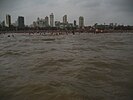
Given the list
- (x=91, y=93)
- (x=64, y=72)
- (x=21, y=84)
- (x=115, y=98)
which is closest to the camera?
(x=115, y=98)

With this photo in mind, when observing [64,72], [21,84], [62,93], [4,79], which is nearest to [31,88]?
[21,84]

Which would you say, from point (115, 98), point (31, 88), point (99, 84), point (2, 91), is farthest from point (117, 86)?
point (2, 91)

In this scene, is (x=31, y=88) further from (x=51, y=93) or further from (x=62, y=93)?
(x=62, y=93)

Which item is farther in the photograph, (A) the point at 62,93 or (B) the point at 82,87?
(B) the point at 82,87

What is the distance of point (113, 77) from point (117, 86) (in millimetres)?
1062

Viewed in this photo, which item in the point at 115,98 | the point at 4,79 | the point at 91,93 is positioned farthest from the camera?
the point at 4,79

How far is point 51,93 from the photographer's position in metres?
5.07

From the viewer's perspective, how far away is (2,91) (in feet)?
17.1

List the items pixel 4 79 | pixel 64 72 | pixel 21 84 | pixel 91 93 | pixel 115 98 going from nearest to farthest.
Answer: pixel 115 98, pixel 91 93, pixel 21 84, pixel 4 79, pixel 64 72

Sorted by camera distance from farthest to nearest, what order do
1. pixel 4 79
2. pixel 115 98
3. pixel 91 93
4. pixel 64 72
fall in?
1. pixel 64 72
2. pixel 4 79
3. pixel 91 93
4. pixel 115 98

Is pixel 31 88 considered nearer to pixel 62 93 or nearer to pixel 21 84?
pixel 21 84

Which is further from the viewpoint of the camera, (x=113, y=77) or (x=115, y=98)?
(x=113, y=77)

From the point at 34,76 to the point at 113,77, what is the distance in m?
3.42

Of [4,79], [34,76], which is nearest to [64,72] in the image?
[34,76]
